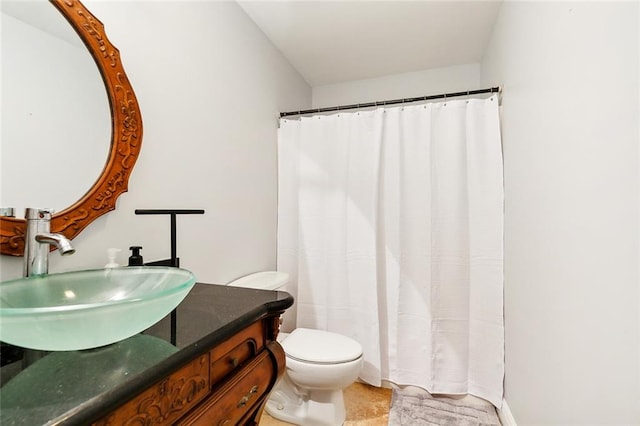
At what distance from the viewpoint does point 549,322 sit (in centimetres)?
112

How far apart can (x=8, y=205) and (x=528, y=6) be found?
196 cm

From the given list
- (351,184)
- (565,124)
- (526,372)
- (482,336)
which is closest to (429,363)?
(482,336)

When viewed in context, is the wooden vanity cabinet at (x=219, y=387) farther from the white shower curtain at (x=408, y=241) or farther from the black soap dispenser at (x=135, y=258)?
the white shower curtain at (x=408, y=241)

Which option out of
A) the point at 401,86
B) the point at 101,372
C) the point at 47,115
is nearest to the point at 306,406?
the point at 101,372

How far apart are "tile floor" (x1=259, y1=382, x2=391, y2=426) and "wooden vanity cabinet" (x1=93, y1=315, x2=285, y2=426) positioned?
936mm

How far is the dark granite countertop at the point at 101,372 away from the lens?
44 centimetres

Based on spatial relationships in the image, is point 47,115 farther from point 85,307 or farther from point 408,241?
point 408,241

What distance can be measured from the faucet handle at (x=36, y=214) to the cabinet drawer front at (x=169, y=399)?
0.58 m

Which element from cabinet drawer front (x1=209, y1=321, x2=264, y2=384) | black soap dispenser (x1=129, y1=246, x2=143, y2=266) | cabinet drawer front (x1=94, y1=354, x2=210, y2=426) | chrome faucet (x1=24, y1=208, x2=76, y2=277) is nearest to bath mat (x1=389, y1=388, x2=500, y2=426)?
cabinet drawer front (x1=209, y1=321, x2=264, y2=384)

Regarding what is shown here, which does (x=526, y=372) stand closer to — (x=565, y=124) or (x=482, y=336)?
(x=482, y=336)

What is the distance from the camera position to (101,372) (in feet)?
1.74

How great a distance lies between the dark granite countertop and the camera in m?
0.44

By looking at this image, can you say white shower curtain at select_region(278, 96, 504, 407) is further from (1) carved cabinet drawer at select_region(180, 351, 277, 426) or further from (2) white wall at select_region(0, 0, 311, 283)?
(1) carved cabinet drawer at select_region(180, 351, 277, 426)

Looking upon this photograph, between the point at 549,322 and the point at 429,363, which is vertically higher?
the point at 549,322
